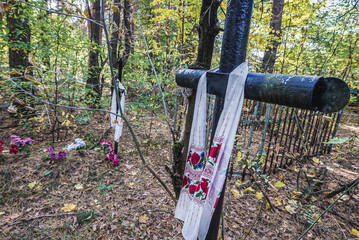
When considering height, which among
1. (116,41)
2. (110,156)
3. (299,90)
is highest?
(116,41)

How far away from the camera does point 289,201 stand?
2.90 m

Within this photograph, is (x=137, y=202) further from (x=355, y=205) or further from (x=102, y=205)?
(x=355, y=205)

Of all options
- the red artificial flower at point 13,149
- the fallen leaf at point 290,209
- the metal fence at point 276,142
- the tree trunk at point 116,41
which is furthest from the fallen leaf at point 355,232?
the red artificial flower at point 13,149

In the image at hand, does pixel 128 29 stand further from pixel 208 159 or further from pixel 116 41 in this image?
pixel 116 41

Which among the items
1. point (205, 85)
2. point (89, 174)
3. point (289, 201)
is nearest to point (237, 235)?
point (289, 201)

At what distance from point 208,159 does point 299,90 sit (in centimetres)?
54

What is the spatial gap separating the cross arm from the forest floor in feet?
4.62

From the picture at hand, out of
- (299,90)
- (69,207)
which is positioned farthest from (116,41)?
(299,90)

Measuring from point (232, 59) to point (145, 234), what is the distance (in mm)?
Result: 2397

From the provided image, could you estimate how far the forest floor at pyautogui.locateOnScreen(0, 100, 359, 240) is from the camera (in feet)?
7.63

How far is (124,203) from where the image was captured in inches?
111

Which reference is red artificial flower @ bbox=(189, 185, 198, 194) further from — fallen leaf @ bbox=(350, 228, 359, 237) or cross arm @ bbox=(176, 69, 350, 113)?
fallen leaf @ bbox=(350, 228, 359, 237)

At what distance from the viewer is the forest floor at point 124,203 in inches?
91.6

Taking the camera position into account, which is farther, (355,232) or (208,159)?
(355,232)
